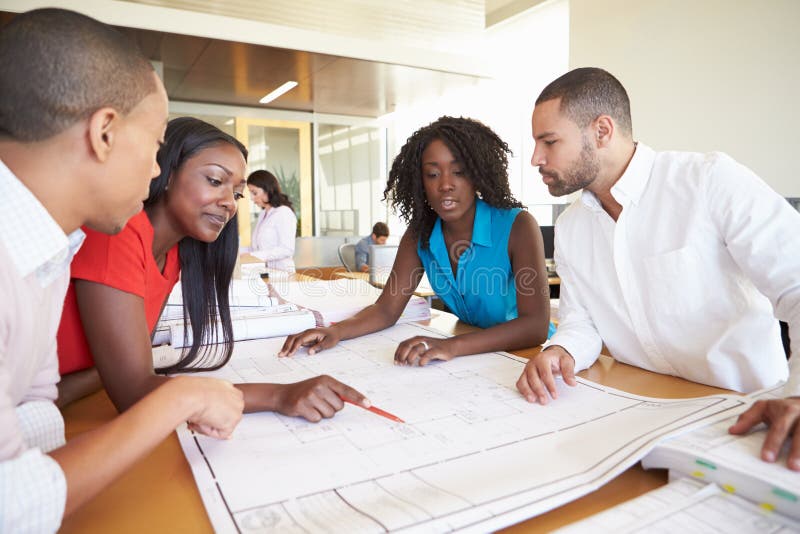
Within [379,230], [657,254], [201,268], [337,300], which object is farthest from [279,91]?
[657,254]

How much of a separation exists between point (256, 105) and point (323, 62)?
8.61 feet

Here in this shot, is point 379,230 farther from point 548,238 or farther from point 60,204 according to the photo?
point 60,204

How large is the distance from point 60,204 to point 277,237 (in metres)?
3.87

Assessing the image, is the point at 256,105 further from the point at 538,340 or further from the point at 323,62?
the point at 538,340

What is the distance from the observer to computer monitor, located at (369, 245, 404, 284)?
383cm

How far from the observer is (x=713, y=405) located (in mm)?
821

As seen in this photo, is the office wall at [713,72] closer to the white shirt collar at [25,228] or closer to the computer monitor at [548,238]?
the computer monitor at [548,238]

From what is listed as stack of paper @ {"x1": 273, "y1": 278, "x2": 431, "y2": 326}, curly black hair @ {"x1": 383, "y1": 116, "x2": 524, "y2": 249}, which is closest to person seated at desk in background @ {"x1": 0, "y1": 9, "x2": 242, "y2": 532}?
stack of paper @ {"x1": 273, "y1": 278, "x2": 431, "y2": 326}

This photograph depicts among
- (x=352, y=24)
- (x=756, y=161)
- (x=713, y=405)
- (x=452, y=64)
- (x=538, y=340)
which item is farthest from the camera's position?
(x=352, y=24)

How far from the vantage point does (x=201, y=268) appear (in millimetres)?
1412

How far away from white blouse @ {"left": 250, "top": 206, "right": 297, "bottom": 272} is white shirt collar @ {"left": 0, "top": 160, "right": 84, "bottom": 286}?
3.64m

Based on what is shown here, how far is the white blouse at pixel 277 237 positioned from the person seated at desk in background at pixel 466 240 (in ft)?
8.18

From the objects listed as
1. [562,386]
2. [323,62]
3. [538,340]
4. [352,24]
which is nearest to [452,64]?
[323,62]

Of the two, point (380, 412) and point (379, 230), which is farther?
point (379, 230)
